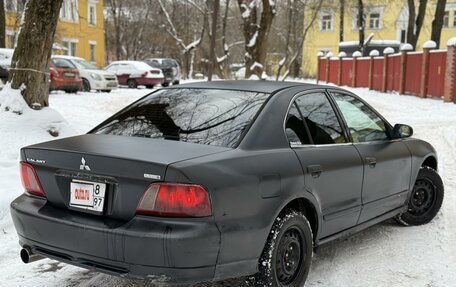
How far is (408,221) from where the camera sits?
559 centimetres

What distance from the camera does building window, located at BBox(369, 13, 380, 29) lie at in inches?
2076

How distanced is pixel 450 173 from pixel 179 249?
20.5 ft

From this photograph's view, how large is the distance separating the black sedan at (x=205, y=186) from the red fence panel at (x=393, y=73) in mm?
21629

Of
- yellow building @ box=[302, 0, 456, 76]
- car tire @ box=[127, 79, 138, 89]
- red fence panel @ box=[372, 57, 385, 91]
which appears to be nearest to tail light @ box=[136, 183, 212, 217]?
car tire @ box=[127, 79, 138, 89]

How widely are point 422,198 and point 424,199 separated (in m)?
0.03

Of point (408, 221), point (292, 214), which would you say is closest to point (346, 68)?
point (408, 221)

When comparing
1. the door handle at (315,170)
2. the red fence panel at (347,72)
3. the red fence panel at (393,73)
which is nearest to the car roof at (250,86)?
the door handle at (315,170)

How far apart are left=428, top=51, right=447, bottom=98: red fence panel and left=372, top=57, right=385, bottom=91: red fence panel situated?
618cm

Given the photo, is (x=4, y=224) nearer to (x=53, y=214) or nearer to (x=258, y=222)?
(x=53, y=214)

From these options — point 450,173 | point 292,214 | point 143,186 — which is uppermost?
point 143,186

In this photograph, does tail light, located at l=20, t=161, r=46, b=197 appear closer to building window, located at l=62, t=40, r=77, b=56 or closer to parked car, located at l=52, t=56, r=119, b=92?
parked car, located at l=52, t=56, r=119, b=92

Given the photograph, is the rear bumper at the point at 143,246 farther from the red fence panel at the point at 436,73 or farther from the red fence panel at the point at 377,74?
the red fence panel at the point at 377,74

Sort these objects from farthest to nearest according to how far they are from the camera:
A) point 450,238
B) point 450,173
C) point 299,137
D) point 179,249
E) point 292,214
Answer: point 450,173, point 450,238, point 299,137, point 292,214, point 179,249

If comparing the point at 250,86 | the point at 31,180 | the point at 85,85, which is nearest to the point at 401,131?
the point at 250,86
